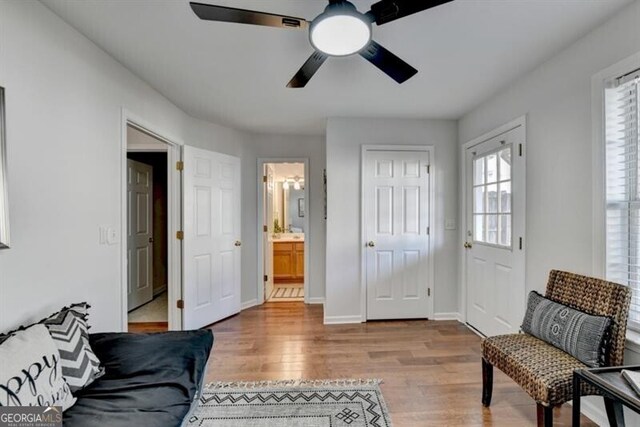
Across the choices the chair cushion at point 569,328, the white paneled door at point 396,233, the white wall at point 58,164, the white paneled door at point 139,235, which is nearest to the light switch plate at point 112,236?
the white wall at point 58,164

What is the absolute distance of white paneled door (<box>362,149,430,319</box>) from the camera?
143 inches

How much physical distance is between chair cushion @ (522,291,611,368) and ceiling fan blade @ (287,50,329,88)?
6.50ft

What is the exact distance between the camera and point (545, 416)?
1.54 metres

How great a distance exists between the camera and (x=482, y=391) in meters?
2.11

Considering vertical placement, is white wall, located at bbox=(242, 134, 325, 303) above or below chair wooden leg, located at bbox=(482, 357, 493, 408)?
above

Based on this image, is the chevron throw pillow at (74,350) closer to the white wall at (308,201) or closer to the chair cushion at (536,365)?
the chair cushion at (536,365)

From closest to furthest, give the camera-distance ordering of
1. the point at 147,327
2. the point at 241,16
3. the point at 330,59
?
the point at 241,16
the point at 330,59
the point at 147,327

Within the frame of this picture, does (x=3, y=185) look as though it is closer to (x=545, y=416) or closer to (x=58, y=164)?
(x=58, y=164)

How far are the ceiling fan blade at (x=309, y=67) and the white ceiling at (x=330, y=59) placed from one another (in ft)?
0.90

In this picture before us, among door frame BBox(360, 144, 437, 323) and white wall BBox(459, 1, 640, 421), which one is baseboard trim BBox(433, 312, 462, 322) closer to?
door frame BBox(360, 144, 437, 323)

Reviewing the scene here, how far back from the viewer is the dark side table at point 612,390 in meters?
1.20

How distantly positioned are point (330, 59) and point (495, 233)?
85.1 inches

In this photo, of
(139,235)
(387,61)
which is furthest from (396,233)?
(139,235)

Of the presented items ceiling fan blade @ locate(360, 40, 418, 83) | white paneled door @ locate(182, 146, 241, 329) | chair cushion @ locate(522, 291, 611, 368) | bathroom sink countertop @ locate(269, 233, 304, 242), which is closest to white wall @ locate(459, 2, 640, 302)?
chair cushion @ locate(522, 291, 611, 368)
